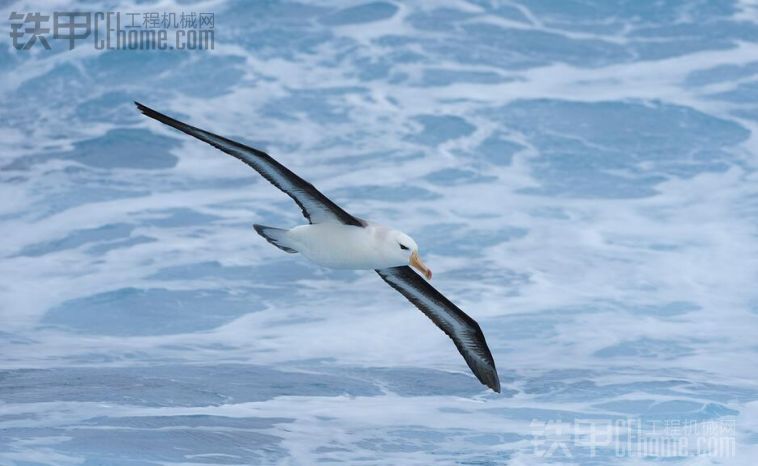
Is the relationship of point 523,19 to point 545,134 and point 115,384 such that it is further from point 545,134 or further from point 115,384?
point 115,384

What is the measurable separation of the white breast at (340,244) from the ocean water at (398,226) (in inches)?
74.5

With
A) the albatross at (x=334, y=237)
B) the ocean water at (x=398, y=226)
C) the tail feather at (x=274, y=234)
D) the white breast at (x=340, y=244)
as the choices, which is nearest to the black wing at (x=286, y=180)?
the albatross at (x=334, y=237)

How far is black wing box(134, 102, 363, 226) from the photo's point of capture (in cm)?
1079

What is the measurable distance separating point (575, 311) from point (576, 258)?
1.96 m

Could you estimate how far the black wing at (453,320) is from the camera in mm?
13117

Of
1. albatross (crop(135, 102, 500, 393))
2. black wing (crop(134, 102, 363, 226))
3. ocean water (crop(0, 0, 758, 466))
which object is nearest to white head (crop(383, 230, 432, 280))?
albatross (crop(135, 102, 500, 393))

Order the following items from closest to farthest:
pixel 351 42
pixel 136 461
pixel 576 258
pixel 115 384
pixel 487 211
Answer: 1. pixel 136 461
2. pixel 115 384
3. pixel 576 258
4. pixel 487 211
5. pixel 351 42

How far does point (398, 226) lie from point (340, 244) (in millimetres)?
8953

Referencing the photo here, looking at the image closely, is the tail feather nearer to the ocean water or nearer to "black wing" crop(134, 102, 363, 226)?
"black wing" crop(134, 102, 363, 226)

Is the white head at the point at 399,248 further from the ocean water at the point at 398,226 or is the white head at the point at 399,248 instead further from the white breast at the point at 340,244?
the ocean water at the point at 398,226

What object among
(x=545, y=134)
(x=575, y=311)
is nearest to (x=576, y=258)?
(x=575, y=311)

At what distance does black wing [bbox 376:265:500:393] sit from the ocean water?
26.0 inches

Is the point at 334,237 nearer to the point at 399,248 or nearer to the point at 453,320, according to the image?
the point at 399,248

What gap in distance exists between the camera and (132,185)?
2250cm
